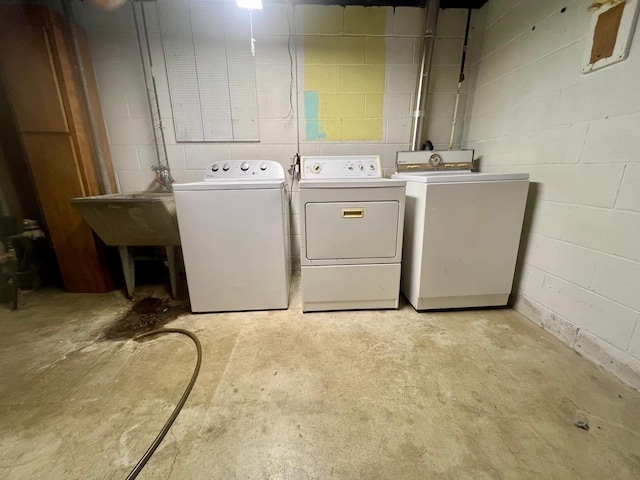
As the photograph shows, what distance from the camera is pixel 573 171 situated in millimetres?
1363

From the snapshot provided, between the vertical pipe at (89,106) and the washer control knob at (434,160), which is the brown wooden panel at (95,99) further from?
the washer control knob at (434,160)

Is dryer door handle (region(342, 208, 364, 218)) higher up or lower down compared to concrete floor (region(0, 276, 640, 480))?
higher up

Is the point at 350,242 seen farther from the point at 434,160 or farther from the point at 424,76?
the point at 424,76

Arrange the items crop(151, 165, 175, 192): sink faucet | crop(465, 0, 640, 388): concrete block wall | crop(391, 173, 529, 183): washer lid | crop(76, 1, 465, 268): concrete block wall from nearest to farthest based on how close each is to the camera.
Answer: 1. crop(465, 0, 640, 388): concrete block wall
2. crop(391, 173, 529, 183): washer lid
3. crop(76, 1, 465, 268): concrete block wall
4. crop(151, 165, 175, 192): sink faucet

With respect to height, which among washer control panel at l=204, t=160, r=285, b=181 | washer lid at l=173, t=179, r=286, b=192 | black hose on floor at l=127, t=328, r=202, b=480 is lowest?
black hose on floor at l=127, t=328, r=202, b=480

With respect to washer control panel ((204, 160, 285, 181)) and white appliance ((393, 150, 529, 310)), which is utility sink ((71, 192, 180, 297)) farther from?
white appliance ((393, 150, 529, 310))

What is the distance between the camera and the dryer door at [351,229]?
1.56 m

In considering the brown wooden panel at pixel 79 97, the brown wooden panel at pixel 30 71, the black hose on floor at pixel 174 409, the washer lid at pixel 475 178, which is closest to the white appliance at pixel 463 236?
the washer lid at pixel 475 178

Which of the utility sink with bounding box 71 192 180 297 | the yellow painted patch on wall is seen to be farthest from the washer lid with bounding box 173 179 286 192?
the yellow painted patch on wall

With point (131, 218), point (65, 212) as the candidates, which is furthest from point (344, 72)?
point (65, 212)

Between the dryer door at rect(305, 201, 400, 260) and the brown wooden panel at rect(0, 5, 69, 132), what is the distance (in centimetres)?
199

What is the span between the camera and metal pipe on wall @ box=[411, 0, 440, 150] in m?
1.96

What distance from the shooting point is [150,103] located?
212 cm

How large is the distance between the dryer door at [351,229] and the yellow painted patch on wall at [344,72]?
1016mm
